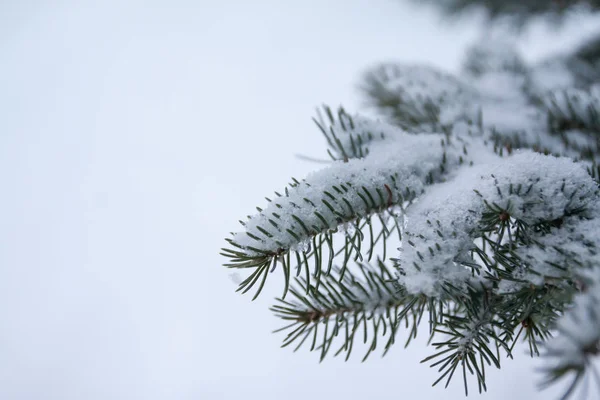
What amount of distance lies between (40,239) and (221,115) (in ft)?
18.5

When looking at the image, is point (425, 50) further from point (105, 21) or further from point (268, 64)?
point (105, 21)

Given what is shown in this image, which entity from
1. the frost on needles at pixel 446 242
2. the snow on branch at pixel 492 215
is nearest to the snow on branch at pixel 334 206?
the frost on needles at pixel 446 242

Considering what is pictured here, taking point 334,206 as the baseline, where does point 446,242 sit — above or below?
below

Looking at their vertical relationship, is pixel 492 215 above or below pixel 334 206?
below

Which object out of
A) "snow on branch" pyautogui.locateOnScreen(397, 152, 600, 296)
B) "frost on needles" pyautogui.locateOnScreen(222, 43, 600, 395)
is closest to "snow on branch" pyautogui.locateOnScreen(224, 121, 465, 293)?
"frost on needles" pyautogui.locateOnScreen(222, 43, 600, 395)

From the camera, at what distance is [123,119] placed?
13.4 metres

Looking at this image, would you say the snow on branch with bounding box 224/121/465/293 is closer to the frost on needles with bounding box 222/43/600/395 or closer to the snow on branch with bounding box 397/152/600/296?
A: the frost on needles with bounding box 222/43/600/395

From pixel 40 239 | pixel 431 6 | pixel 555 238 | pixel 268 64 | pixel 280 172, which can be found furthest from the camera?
pixel 268 64

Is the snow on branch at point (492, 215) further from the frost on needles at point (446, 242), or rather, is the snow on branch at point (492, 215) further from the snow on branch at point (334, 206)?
the snow on branch at point (334, 206)

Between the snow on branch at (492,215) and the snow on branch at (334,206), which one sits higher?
the snow on branch at (334,206)

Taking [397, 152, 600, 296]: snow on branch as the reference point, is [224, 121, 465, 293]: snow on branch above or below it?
above

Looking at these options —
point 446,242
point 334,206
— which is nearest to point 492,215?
point 446,242

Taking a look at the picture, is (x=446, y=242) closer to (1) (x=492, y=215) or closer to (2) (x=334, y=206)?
(1) (x=492, y=215)

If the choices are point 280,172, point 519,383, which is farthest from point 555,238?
point 280,172
